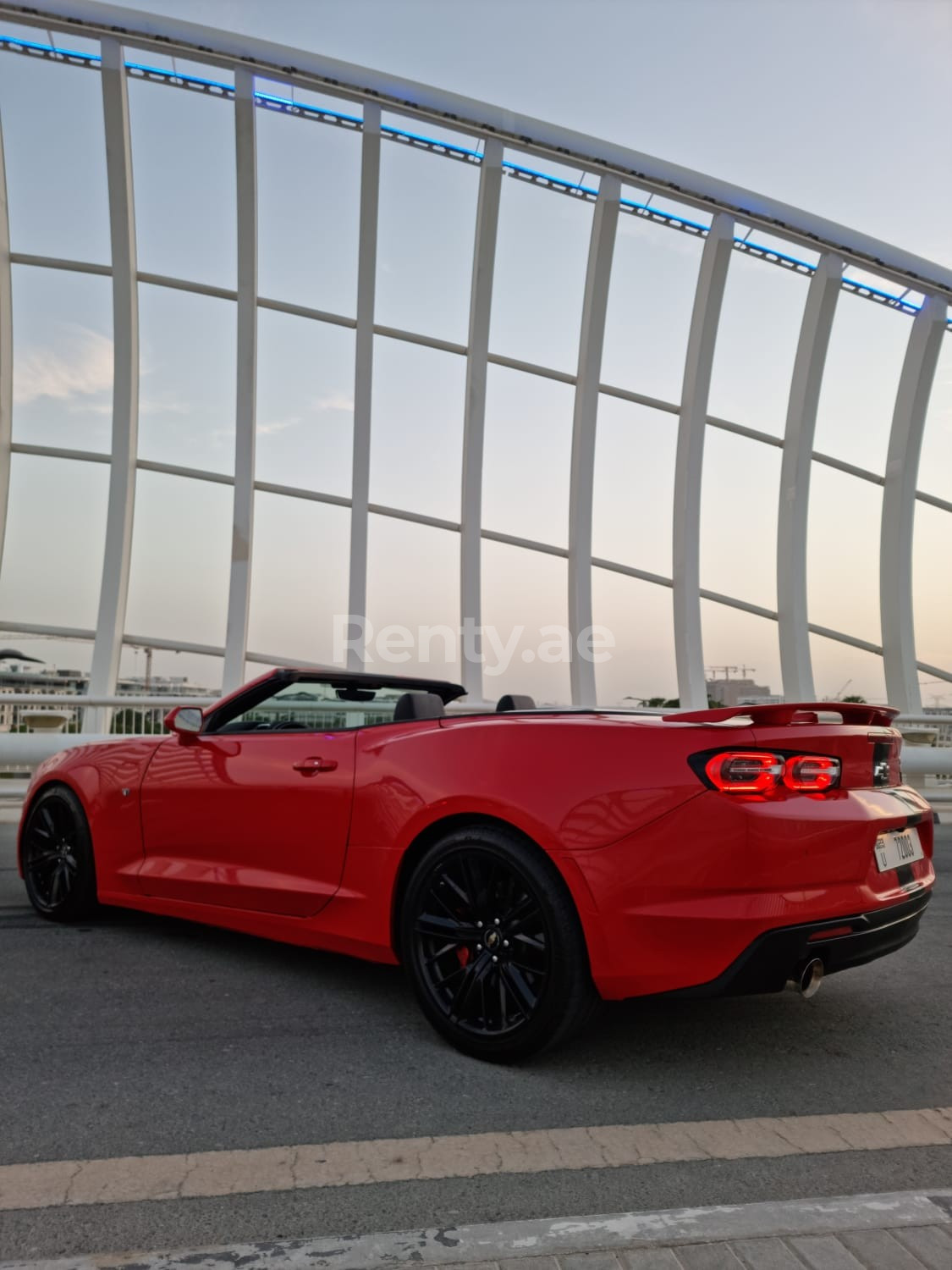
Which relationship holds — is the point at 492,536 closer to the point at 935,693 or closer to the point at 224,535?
the point at 224,535

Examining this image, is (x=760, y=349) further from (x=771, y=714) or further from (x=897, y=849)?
(x=771, y=714)

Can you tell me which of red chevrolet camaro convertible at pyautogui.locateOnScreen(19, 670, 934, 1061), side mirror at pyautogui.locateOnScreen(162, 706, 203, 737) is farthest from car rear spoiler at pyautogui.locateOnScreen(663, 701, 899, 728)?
side mirror at pyautogui.locateOnScreen(162, 706, 203, 737)

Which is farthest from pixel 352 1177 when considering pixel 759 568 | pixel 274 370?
pixel 759 568

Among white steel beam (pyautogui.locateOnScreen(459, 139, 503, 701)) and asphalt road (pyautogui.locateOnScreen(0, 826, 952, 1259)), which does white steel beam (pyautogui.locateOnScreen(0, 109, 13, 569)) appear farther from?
asphalt road (pyautogui.locateOnScreen(0, 826, 952, 1259))

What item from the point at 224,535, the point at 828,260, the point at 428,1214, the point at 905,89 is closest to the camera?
the point at 428,1214

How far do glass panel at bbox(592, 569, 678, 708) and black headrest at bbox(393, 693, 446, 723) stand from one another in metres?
8.38

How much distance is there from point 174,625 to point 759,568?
7.06 meters

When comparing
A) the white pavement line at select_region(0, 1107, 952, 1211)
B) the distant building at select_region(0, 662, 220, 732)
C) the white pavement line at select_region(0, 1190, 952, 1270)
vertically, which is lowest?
the white pavement line at select_region(0, 1107, 952, 1211)

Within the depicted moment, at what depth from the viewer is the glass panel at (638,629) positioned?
11.8 metres

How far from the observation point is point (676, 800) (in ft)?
8.77

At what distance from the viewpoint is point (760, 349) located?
41.8 ft

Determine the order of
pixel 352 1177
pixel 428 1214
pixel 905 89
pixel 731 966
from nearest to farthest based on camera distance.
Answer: pixel 428 1214
pixel 352 1177
pixel 731 966
pixel 905 89

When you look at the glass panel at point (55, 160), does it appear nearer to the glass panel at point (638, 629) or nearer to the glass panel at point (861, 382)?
the glass panel at point (638, 629)

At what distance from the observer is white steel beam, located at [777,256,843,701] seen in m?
12.2
